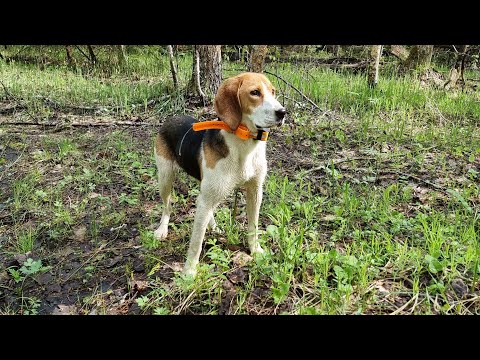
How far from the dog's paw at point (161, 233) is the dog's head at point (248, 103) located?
1.58 m

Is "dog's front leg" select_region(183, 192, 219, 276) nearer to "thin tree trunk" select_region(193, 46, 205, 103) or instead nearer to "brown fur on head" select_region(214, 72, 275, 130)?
"brown fur on head" select_region(214, 72, 275, 130)

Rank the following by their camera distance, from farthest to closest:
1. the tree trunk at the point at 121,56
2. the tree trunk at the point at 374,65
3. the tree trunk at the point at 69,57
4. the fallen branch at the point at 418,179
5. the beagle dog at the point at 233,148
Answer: the tree trunk at the point at 69,57 < the tree trunk at the point at 121,56 < the tree trunk at the point at 374,65 < the fallen branch at the point at 418,179 < the beagle dog at the point at 233,148

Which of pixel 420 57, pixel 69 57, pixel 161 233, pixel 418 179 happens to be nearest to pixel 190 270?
pixel 161 233

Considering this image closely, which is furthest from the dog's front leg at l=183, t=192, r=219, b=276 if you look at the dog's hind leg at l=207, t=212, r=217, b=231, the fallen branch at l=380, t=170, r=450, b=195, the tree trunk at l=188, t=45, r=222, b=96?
the tree trunk at l=188, t=45, r=222, b=96

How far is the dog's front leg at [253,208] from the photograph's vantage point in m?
3.43

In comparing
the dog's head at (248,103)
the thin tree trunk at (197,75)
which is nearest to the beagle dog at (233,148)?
the dog's head at (248,103)

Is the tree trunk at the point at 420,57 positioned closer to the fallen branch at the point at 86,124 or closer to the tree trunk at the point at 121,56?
the fallen branch at the point at 86,124

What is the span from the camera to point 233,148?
3.15 metres

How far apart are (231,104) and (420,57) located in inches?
325

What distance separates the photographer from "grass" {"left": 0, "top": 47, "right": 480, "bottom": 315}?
2.96 meters

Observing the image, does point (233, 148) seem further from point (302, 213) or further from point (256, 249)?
point (302, 213)

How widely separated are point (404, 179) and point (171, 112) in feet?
14.4

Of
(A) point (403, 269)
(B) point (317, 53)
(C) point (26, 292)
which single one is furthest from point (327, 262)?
(B) point (317, 53)

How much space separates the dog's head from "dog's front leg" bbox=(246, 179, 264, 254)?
1.92 ft
